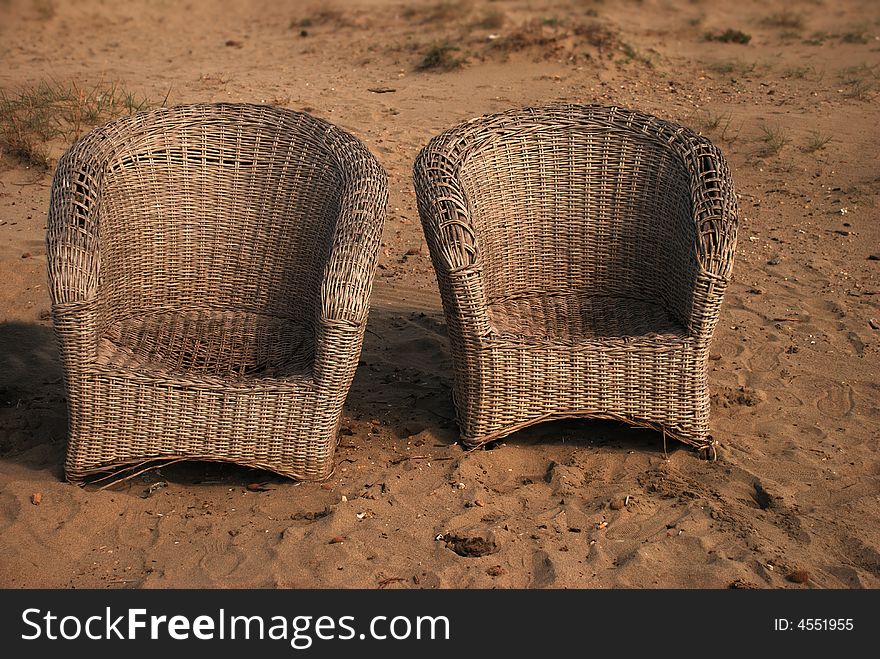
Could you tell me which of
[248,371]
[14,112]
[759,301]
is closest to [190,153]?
[248,371]

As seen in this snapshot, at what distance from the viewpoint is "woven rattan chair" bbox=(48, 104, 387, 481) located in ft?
14.1

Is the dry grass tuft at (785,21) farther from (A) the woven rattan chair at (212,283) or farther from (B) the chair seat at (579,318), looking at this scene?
(A) the woven rattan chair at (212,283)

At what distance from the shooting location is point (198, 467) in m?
4.66

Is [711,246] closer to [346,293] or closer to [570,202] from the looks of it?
[570,202]

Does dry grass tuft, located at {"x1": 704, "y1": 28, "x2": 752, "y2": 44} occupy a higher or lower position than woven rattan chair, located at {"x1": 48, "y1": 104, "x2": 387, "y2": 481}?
higher

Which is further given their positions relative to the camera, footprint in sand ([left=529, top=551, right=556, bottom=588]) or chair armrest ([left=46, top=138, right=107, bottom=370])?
chair armrest ([left=46, top=138, right=107, bottom=370])

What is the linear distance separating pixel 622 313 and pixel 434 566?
5.75ft

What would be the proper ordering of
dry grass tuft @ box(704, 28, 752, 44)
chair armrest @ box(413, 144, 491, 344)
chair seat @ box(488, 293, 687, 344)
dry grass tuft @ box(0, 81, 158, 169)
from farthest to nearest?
dry grass tuft @ box(704, 28, 752, 44), dry grass tuft @ box(0, 81, 158, 169), chair seat @ box(488, 293, 687, 344), chair armrest @ box(413, 144, 491, 344)

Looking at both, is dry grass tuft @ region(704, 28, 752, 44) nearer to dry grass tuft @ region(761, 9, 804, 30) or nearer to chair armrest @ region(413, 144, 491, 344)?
dry grass tuft @ region(761, 9, 804, 30)

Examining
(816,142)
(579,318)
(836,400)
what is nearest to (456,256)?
(579,318)

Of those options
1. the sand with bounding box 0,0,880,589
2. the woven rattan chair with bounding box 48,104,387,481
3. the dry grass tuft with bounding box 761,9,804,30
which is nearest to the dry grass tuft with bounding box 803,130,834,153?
the sand with bounding box 0,0,880,589

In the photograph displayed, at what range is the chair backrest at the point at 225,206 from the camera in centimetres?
503

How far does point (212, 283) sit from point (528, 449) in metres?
1.69

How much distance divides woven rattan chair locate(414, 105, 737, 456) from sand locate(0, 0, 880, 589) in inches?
12.4
